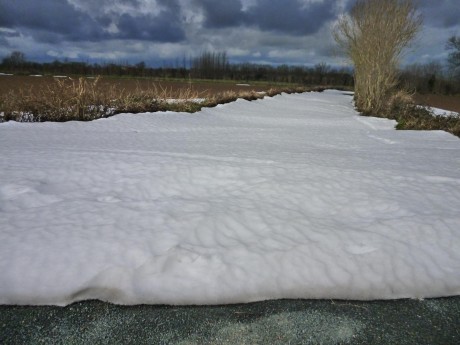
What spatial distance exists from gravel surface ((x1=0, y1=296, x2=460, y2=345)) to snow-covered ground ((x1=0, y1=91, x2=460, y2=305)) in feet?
0.21

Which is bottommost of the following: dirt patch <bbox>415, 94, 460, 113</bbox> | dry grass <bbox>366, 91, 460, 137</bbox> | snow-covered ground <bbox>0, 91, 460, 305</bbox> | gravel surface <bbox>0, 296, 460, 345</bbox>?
gravel surface <bbox>0, 296, 460, 345</bbox>

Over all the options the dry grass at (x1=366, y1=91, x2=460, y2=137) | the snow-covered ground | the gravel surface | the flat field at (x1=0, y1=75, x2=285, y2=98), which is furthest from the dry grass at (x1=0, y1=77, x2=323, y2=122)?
the dry grass at (x1=366, y1=91, x2=460, y2=137)

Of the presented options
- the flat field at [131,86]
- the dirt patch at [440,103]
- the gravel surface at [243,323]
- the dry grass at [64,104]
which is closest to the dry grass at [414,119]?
the dirt patch at [440,103]

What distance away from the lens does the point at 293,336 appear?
1.35 meters

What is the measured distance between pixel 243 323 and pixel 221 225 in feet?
2.67

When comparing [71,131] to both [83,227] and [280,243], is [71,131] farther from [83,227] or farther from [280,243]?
[280,243]

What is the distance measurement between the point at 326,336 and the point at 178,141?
13.2 feet

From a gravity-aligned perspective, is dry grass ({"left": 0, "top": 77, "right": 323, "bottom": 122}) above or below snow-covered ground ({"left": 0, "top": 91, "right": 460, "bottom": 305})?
above

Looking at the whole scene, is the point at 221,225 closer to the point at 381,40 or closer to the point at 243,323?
the point at 243,323

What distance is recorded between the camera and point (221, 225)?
2.16m

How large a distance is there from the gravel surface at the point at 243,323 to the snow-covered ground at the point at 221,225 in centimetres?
7

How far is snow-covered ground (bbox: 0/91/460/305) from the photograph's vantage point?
1.64m

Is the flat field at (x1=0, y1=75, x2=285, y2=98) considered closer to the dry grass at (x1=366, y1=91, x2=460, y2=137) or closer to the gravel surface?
the dry grass at (x1=366, y1=91, x2=460, y2=137)

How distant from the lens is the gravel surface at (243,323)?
1336 mm
